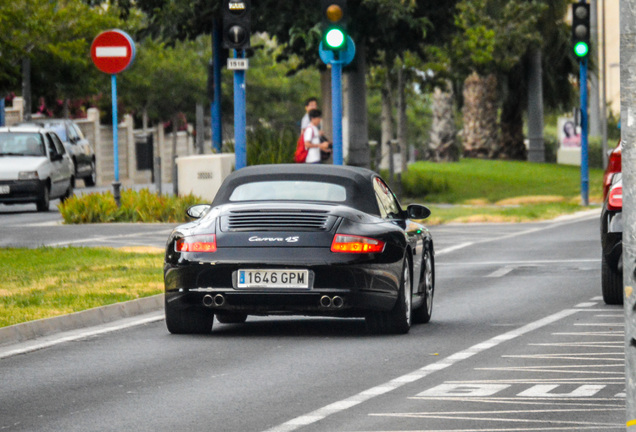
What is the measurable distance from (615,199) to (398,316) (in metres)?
2.55

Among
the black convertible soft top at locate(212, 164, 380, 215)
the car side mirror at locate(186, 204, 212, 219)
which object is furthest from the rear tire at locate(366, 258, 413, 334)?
the car side mirror at locate(186, 204, 212, 219)

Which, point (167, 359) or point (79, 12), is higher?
point (79, 12)

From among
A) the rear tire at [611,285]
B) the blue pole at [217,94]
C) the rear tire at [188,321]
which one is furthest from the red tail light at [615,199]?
the blue pole at [217,94]

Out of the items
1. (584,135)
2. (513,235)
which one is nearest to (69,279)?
(513,235)

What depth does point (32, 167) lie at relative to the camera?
98.1ft

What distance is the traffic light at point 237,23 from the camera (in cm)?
1980

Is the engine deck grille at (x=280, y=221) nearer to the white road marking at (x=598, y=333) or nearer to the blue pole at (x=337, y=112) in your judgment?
the white road marking at (x=598, y=333)

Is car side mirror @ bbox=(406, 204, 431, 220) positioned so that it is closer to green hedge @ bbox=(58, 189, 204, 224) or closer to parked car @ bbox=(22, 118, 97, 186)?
green hedge @ bbox=(58, 189, 204, 224)

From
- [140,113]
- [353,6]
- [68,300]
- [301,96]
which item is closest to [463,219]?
[353,6]

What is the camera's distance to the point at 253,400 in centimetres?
879

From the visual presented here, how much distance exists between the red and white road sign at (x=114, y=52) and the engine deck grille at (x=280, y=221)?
43.0 ft

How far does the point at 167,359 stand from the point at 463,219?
57.5 feet

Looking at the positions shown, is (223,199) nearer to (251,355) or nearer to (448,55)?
(251,355)

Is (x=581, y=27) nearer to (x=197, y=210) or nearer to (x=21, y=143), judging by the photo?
(x=21, y=143)
